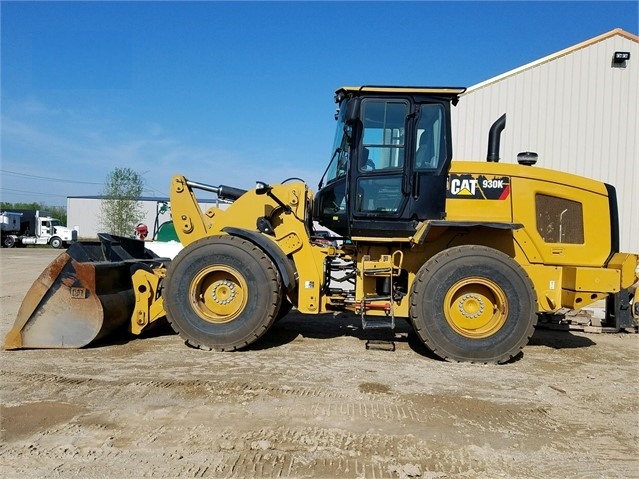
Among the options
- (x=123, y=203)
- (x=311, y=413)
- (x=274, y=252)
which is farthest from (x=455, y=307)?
(x=123, y=203)

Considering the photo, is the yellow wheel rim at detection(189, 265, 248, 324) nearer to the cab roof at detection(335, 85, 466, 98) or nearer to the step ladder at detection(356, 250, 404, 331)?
the step ladder at detection(356, 250, 404, 331)

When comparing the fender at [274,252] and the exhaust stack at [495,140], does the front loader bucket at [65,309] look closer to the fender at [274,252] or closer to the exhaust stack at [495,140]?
the fender at [274,252]

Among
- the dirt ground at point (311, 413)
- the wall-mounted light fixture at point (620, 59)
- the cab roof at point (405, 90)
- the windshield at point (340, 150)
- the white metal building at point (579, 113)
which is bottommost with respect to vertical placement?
the dirt ground at point (311, 413)

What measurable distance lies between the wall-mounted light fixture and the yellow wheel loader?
9045mm

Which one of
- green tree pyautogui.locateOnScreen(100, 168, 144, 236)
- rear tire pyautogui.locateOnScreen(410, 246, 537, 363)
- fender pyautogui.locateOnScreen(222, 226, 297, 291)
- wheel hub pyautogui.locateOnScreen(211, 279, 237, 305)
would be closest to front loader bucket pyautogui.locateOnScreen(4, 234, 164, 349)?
wheel hub pyautogui.locateOnScreen(211, 279, 237, 305)

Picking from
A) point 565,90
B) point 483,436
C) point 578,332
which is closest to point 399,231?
point 483,436

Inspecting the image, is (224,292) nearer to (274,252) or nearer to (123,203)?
(274,252)

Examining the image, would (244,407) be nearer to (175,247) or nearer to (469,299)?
(469,299)

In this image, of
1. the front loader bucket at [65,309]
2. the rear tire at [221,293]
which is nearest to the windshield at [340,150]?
the rear tire at [221,293]

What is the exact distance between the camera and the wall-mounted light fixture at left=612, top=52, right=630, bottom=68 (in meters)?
12.5

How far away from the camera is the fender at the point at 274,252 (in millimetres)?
5375

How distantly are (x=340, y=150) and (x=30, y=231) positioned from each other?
3926 centimetres

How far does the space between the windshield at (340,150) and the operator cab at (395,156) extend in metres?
0.04

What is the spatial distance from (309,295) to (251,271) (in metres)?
0.77
